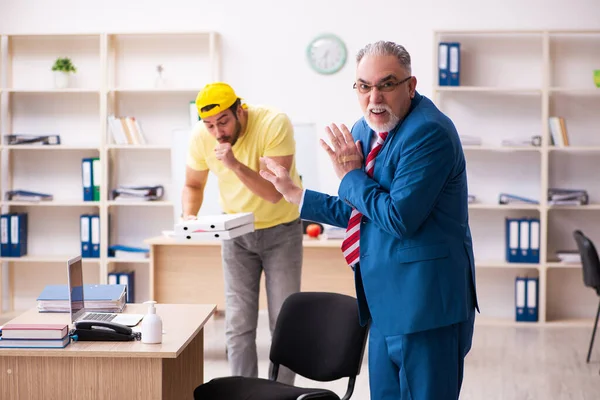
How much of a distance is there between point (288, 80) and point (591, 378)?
316 centimetres

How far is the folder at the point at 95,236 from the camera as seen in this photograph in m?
6.45

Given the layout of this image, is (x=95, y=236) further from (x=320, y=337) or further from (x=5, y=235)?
(x=320, y=337)

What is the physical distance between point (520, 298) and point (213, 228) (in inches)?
138

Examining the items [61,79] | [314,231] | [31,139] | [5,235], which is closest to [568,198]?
[314,231]

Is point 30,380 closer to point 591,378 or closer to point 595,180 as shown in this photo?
point 591,378

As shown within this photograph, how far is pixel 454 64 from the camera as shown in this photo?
244 inches

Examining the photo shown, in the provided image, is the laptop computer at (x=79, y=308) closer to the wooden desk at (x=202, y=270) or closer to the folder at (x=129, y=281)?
the wooden desk at (x=202, y=270)

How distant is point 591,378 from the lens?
15.6 feet

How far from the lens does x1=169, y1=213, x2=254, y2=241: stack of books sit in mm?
3400

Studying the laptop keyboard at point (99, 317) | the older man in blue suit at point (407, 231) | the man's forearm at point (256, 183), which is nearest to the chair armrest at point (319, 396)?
the older man in blue suit at point (407, 231)

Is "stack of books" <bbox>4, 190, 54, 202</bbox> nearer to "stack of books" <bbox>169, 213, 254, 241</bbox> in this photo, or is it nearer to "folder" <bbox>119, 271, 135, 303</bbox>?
"folder" <bbox>119, 271, 135, 303</bbox>

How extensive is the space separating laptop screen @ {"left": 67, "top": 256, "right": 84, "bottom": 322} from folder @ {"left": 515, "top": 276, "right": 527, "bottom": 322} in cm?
408

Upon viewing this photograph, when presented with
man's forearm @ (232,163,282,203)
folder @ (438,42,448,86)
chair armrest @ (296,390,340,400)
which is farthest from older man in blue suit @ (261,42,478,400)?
folder @ (438,42,448,86)

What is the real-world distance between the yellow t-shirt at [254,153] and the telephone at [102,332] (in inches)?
48.5
